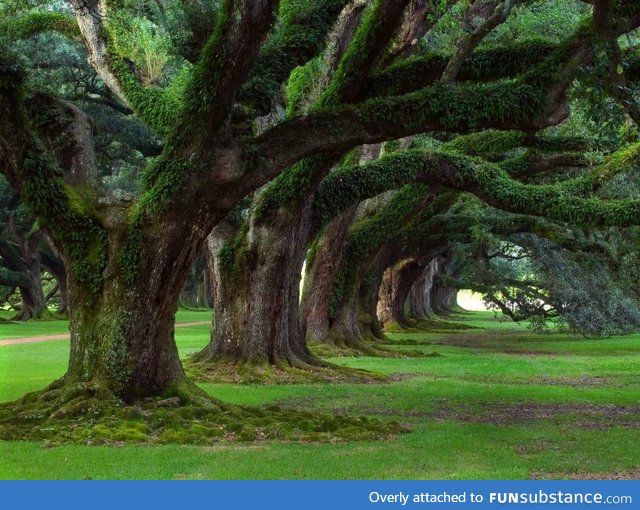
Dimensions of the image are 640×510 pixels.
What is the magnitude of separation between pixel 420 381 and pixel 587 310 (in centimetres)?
1388

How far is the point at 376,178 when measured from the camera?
18625 mm

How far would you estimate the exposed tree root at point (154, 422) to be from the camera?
10539mm

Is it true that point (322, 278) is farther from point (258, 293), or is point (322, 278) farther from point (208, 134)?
point (208, 134)

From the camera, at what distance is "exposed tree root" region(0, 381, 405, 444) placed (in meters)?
10.5

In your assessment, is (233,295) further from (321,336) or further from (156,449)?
(156,449)

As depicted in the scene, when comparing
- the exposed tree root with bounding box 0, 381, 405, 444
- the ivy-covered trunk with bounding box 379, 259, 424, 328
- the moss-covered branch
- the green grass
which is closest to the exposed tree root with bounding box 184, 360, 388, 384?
the exposed tree root with bounding box 0, 381, 405, 444

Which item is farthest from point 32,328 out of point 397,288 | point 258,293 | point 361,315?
point 258,293

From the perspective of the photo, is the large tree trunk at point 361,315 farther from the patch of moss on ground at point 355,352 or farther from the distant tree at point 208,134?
the distant tree at point 208,134

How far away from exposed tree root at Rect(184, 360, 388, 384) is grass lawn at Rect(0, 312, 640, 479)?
2.10ft

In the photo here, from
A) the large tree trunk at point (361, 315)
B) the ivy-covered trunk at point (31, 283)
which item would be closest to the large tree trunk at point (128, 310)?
the large tree trunk at point (361, 315)

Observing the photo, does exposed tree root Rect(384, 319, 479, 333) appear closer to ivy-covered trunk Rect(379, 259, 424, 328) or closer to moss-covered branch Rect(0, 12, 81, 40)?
ivy-covered trunk Rect(379, 259, 424, 328)

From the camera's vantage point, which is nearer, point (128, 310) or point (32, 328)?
point (128, 310)

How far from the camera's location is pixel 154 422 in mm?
11172

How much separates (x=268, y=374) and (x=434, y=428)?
21.6 feet
